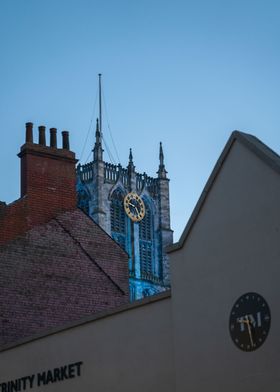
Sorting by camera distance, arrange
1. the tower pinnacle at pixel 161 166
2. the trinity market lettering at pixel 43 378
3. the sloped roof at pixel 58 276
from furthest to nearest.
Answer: the tower pinnacle at pixel 161 166 < the sloped roof at pixel 58 276 < the trinity market lettering at pixel 43 378

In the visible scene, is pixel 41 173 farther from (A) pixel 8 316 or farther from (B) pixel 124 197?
(B) pixel 124 197

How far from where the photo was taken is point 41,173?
29.1 m

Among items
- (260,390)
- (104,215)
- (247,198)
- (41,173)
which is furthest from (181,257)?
(104,215)

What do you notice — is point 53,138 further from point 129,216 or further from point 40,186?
point 129,216

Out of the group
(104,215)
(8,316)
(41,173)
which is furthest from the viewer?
(104,215)

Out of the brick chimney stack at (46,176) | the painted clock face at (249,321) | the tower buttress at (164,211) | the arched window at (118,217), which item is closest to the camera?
the painted clock face at (249,321)

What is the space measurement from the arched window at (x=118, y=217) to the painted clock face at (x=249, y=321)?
113 meters

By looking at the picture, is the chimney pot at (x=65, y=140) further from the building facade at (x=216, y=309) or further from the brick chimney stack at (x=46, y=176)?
the building facade at (x=216, y=309)

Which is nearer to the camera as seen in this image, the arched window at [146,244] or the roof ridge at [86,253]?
the roof ridge at [86,253]

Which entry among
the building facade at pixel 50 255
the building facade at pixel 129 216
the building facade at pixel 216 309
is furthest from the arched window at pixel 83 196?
the building facade at pixel 216 309

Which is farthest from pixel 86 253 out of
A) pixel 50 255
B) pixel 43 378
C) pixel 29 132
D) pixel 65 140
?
pixel 43 378

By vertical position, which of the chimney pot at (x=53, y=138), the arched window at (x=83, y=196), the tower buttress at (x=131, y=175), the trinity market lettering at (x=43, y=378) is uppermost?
the tower buttress at (x=131, y=175)

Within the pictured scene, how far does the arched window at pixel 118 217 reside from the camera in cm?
13012

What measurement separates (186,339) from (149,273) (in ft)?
369
